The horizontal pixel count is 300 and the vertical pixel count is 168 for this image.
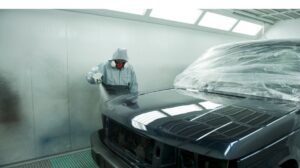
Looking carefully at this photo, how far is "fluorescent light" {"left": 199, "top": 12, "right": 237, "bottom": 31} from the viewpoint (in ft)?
13.6

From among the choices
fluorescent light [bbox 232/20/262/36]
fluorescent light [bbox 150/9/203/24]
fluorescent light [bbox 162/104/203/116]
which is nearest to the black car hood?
fluorescent light [bbox 162/104/203/116]

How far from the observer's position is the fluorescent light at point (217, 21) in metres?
4.15

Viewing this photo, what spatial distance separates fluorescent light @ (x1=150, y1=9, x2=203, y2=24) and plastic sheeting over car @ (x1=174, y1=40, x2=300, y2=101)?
132 centimetres

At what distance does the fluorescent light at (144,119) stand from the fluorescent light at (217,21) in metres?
2.98

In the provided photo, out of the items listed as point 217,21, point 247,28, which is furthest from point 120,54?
point 247,28

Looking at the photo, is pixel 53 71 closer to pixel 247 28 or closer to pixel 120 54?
pixel 120 54

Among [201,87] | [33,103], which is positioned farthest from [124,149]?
[33,103]

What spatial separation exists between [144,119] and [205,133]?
0.45 meters

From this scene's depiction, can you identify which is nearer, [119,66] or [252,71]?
[252,71]

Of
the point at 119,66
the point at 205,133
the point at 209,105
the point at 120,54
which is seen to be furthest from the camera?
the point at 119,66

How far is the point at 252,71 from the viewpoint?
2.06 metres

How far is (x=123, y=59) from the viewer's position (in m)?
2.98

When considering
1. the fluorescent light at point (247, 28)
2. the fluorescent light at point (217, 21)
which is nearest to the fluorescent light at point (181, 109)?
the fluorescent light at point (217, 21)

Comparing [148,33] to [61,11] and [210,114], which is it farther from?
[210,114]
